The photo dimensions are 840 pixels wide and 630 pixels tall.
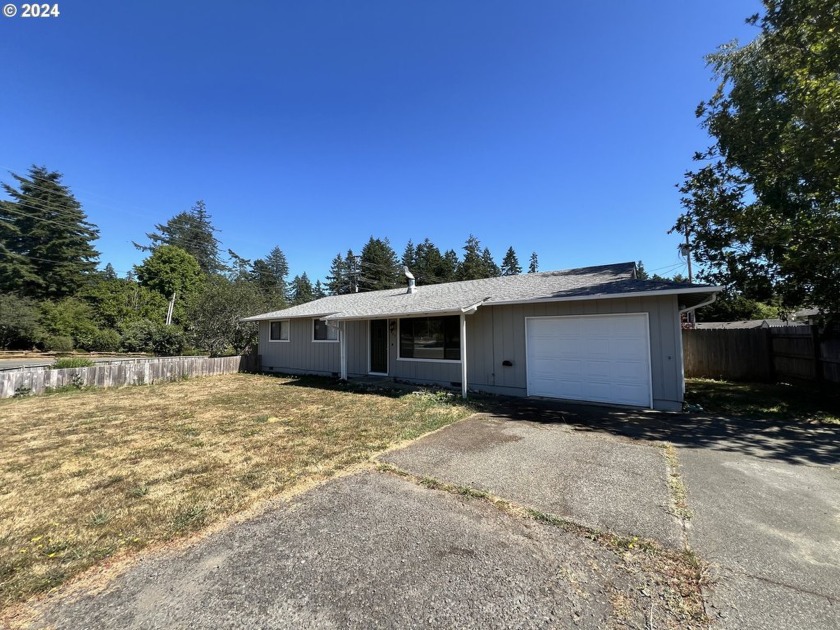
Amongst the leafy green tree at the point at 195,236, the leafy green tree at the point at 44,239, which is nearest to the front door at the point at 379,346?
the leafy green tree at the point at 44,239

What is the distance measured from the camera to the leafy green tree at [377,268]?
154 ft

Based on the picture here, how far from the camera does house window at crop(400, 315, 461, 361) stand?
33.4 feet

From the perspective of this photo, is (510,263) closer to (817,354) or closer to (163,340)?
(163,340)

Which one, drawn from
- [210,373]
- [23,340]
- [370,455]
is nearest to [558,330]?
Result: [370,455]

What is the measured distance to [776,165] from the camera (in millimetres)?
8750

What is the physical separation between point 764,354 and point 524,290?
8.92 metres

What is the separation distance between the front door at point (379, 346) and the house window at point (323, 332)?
1667mm

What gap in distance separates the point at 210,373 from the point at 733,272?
17.9m

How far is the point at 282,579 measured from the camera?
231cm

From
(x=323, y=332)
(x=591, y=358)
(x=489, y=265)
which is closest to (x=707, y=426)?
(x=591, y=358)

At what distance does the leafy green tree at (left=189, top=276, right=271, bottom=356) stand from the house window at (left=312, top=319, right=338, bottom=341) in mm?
7001

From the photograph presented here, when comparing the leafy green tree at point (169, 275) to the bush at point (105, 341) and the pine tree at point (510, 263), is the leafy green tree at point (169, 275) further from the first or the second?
the pine tree at point (510, 263)

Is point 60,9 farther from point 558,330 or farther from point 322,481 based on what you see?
point 558,330

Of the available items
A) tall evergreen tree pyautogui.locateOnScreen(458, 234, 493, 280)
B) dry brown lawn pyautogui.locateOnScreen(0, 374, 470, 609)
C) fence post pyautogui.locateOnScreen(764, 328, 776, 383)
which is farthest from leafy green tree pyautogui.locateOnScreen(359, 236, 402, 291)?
dry brown lawn pyautogui.locateOnScreen(0, 374, 470, 609)
